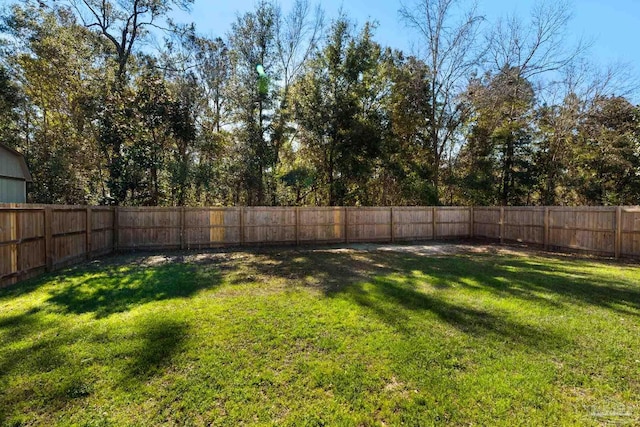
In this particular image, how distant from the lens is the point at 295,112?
1328 centimetres

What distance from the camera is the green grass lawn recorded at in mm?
2039

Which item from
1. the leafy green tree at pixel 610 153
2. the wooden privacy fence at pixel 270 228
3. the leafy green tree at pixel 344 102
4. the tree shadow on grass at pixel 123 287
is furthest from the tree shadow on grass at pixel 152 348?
the leafy green tree at pixel 610 153

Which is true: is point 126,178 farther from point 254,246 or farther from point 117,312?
point 117,312

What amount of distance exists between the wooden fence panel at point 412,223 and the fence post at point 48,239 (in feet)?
32.8

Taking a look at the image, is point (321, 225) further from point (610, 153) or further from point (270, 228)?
point (610, 153)

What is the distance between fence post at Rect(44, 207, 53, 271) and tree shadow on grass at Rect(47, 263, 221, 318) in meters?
0.77

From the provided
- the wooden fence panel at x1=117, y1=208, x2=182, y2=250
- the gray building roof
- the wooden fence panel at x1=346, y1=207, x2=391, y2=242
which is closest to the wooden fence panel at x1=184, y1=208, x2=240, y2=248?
the wooden fence panel at x1=117, y1=208, x2=182, y2=250

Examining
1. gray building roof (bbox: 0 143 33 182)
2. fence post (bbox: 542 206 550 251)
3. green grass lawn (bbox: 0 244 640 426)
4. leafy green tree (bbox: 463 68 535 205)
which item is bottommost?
green grass lawn (bbox: 0 244 640 426)

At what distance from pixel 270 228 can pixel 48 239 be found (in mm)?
5847

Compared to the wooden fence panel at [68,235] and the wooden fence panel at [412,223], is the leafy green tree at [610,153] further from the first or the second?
the wooden fence panel at [68,235]

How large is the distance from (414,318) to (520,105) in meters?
15.0

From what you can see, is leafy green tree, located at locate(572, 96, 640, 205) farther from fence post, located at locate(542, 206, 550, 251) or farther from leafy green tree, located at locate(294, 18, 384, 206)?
leafy green tree, located at locate(294, 18, 384, 206)

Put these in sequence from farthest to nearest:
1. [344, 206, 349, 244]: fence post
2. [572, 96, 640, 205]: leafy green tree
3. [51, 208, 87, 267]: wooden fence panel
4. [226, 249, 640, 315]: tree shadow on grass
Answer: [572, 96, 640, 205]: leafy green tree → [344, 206, 349, 244]: fence post → [51, 208, 87, 267]: wooden fence panel → [226, 249, 640, 315]: tree shadow on grass

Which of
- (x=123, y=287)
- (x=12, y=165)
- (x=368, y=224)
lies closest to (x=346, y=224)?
(x=368, y=224)
